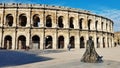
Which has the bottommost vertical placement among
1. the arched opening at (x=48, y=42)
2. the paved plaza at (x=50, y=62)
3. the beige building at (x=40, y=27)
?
the paved plaza at (x=50, y=62)

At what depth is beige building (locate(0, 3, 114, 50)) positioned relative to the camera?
36.4m

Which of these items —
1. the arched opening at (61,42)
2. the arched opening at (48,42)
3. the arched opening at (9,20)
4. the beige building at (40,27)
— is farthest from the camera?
the arched opening at (61,42)

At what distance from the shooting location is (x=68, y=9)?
39.0 metres

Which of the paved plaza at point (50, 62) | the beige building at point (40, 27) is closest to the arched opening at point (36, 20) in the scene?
the beige building at point (40, 27)

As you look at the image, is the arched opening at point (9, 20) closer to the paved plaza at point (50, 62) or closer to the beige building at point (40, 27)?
the beige building at point (40, 27)

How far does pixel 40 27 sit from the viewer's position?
36.8m

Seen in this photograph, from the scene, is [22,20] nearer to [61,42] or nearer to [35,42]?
[35,42]

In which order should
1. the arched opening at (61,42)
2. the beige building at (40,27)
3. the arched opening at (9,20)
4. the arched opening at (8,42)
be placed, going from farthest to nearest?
the arched opening at (61,42), the arched opening at (9,20), the arched opening at (8,42), the beige building at (40,27)

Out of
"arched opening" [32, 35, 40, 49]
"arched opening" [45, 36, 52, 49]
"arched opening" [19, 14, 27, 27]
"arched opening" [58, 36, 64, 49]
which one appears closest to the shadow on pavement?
"arched opening" [32, 35, 40, 49]

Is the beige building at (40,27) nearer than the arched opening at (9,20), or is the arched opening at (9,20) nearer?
the beige building at (40,27)

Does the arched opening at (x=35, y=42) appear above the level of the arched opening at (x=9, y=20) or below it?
below

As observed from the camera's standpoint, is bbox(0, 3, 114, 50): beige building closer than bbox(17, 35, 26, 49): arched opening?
Yes

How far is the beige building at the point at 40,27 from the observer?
3644 centimetres

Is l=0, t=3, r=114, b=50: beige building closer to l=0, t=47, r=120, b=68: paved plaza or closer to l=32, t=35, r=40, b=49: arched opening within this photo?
l=32, t=35, r=40, b=49: arched opening
